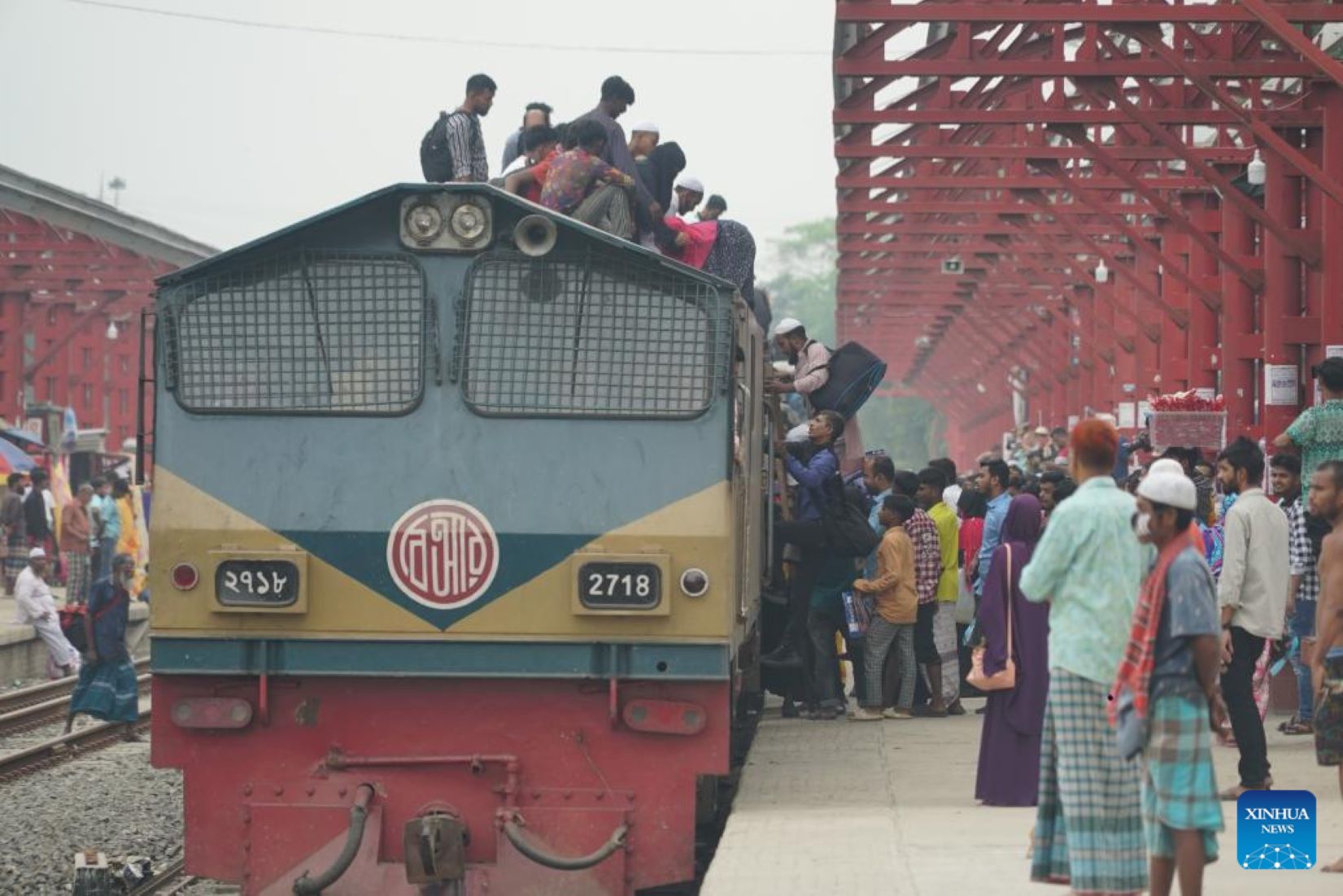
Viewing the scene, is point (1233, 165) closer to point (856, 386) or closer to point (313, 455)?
point (856, 386)

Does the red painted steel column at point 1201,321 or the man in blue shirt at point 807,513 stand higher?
the red painted steel column at point 1201,321

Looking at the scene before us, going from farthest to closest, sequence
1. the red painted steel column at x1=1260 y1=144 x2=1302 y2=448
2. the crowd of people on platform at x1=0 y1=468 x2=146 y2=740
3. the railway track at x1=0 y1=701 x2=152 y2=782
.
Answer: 1. the red painted steel column at x1=1260 y1=144 x2=1302 y2=448
2. the crowd of people on platform at x1=0 y1=468 x2=146 y2=740
3. the railway track at x1=0 y1=701 x2=152 y2=782

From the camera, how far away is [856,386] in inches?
551

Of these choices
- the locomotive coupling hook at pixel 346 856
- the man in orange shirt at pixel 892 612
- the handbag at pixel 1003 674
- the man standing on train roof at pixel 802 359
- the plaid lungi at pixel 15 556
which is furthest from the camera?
the plaid lungi at pixel 15 556

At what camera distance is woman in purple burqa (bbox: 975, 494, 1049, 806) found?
1079cm

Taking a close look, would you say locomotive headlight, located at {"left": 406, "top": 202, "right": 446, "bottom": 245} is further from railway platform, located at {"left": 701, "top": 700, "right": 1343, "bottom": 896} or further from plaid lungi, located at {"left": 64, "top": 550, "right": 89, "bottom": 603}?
plaid lungi, located at {"left": 64, "top": 550, "right": 89, "bottom": 603}

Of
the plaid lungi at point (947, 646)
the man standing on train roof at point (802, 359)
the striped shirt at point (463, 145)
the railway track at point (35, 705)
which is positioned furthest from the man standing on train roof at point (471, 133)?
the railway track at point (35, 705)

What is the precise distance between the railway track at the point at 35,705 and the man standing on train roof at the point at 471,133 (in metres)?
7.33

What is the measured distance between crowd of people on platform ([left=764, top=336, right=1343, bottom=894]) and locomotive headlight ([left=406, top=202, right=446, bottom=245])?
9.04 feet

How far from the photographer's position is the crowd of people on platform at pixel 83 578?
16.7 m

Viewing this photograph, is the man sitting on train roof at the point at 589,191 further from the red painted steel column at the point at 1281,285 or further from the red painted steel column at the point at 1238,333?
the red painted steel column at the point at 1238,333

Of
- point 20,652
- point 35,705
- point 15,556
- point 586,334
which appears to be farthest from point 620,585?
point 15,556

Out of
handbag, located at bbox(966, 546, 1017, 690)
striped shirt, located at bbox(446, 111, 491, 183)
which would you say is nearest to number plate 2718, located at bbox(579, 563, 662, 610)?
handbag, located at bbox(966, 546, 1017, 690)

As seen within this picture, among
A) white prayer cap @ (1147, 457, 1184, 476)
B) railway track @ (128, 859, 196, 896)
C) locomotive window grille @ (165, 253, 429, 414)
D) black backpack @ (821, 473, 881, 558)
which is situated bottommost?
railway track @ (128, 859, 196, 896)
